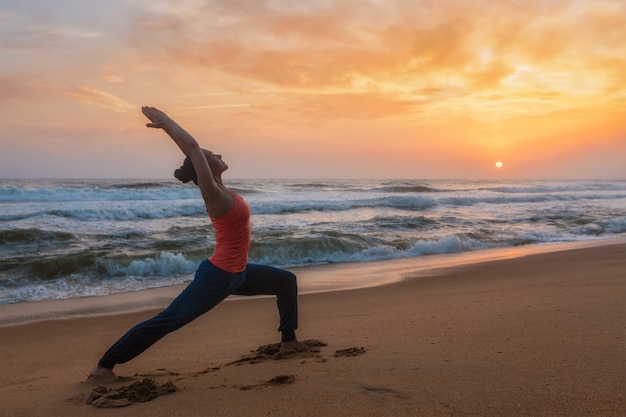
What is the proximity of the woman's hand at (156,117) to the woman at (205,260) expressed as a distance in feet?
0.04

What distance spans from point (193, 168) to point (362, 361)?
70.6 inches

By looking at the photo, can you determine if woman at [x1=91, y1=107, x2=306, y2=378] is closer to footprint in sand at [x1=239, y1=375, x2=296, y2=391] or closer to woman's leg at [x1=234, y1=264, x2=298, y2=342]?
woman's leg at [x1=234, y1=264, x2=298, y2=342]

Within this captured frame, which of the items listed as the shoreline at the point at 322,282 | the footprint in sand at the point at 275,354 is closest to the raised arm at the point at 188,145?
the footprint in sand at the point at 275,354

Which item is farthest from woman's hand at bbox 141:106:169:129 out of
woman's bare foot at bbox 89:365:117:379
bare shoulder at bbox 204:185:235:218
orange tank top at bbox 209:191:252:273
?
woman's bare foot at bbox 89:365:117:379

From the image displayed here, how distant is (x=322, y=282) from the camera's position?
9.85m

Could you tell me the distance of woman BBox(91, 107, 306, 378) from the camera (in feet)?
11.8

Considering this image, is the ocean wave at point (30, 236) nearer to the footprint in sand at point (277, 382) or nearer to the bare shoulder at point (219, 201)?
the bare shoulder at point (219, 201)

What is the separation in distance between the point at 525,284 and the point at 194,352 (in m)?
4.81

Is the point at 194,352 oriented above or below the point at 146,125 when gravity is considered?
below

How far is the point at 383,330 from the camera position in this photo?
5.31 metres

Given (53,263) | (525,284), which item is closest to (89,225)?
(53,263)

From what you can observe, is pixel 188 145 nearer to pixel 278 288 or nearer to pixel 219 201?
pixel 219 201

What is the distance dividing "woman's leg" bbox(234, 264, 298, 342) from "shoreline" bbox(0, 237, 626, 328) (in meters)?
3.40

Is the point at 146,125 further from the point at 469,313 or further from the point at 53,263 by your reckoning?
the point at 53,263
